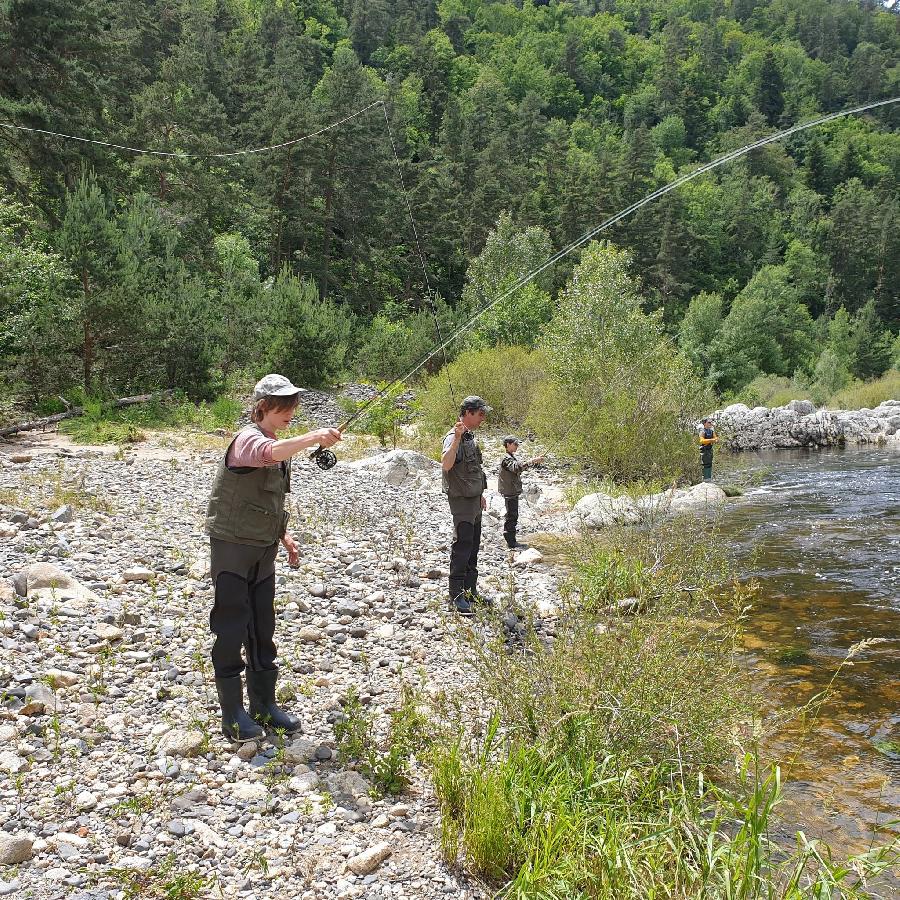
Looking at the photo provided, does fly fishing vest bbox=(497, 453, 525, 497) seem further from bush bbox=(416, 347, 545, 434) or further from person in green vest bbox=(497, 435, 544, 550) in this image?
bush bbox=(416, 347, 545, 434)

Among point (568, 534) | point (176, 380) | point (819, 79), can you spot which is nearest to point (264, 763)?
point (568, 534)

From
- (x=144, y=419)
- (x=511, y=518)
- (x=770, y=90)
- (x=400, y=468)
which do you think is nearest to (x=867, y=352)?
(x=400, y=468)

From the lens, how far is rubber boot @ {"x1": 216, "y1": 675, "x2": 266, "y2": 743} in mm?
4129

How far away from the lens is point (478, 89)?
96875 mm

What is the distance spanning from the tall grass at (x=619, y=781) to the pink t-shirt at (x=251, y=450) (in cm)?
159

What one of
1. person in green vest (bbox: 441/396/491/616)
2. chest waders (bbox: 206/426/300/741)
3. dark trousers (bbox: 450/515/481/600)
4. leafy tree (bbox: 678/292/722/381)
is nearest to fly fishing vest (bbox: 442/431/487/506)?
person in green vest (bbox: 441/396/491/616)

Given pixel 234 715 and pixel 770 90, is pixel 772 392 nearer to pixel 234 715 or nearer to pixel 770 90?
pixel 234 715

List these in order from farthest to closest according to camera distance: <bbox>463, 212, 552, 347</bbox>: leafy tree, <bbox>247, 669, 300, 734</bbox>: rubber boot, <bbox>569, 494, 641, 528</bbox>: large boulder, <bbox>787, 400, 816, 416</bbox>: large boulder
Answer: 1. <bbox>787, 400, 816, 416</bbox>: large boulder
2. <bbox>463, 212, 552, 347</bbox>: leafy tree
3. <bbox>569, 494, 641, 528</bbox>: large boulder
4. <bbox>247, 669, 300, 734</bbox>: rubber boot

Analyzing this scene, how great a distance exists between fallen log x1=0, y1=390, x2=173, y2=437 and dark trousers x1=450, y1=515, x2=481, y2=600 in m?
12.5

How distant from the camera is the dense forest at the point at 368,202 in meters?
20.1

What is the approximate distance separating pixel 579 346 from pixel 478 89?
3403 inches

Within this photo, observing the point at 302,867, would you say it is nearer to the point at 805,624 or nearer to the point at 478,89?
the point at 805,624

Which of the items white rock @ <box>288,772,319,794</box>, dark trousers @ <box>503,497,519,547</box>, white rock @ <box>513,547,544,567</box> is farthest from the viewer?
dark trousers @ <box>503,497,519,547</box>

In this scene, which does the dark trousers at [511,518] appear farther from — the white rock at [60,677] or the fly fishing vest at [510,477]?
the white rock at [60,677]
